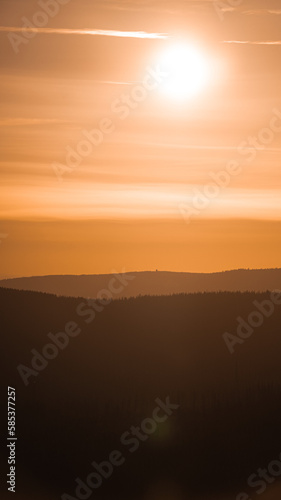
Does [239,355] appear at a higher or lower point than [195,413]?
higher

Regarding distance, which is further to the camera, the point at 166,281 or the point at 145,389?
the point at 166,281

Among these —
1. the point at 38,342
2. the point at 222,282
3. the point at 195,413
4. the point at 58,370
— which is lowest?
the point at 195,413

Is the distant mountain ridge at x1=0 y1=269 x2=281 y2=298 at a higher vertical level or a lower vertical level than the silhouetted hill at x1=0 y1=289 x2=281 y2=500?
higher

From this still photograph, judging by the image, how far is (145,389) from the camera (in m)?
19.5

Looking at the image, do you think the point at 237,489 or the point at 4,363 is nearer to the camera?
the point at 237,489

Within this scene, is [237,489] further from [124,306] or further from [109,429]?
[124,306]

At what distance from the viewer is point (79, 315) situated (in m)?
25.1

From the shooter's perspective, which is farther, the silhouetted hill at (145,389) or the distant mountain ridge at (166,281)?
the distant mountain ridge at (166,281)

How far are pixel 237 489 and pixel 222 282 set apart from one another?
868 inches

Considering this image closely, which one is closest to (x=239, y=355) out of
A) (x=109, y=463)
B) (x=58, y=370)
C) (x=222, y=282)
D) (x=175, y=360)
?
(x=175, y=360)

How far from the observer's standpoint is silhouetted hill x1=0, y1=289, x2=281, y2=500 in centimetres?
1509

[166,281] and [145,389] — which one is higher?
[166,281]

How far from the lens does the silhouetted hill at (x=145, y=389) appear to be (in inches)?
594

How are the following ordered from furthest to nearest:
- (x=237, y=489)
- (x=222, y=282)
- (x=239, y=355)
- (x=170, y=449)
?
(x=222, y=282) → (x=239, y=355) → (x=170, y=449) → (x=237, y=489)
